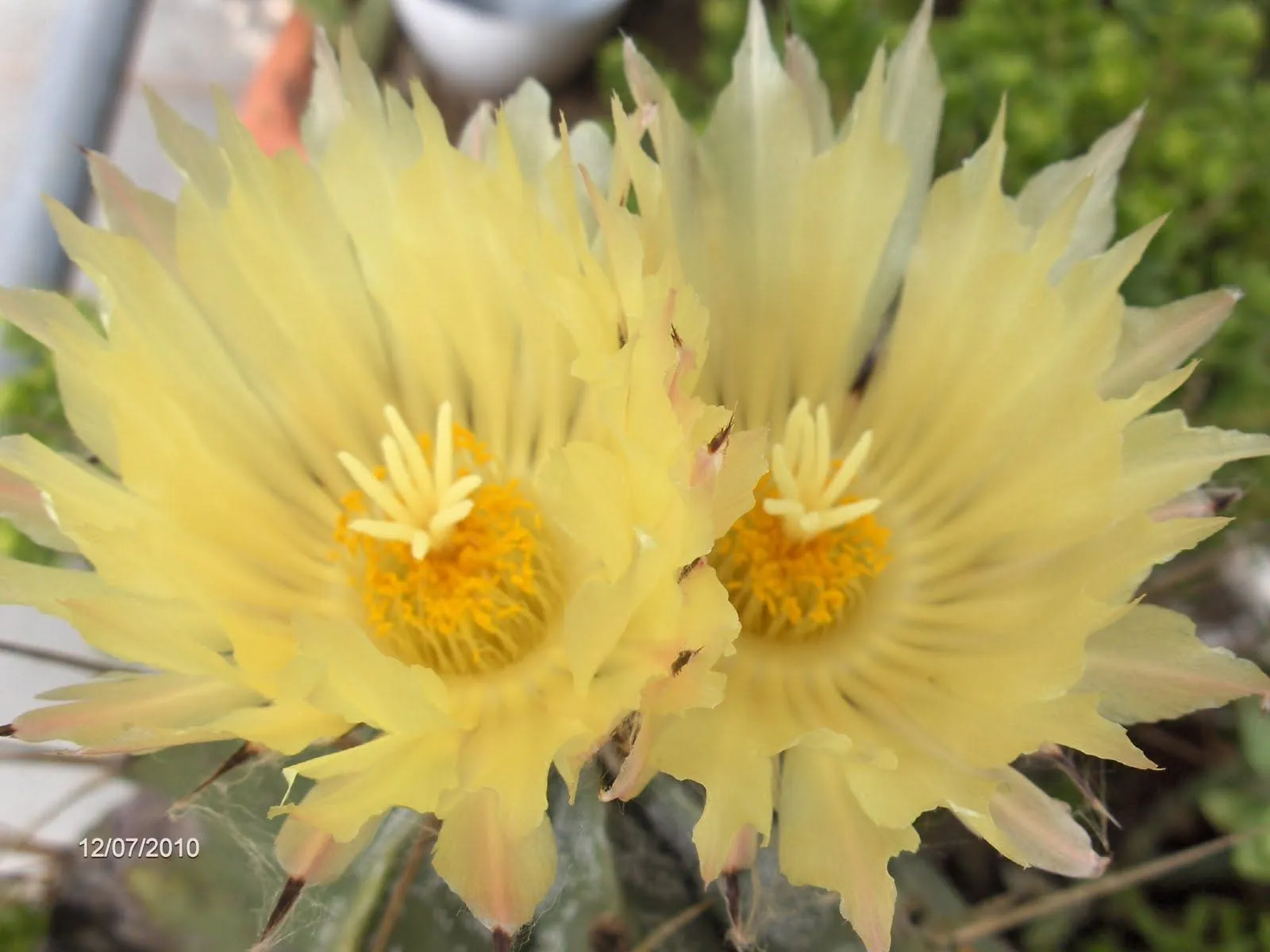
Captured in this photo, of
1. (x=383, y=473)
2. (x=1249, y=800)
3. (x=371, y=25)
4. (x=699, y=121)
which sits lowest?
(x=1249, y=800)

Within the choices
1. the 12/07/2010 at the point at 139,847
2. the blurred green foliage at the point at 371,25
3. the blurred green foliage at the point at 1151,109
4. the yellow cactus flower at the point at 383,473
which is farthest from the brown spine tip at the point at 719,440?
the blurred green foliage at the point at 371,25

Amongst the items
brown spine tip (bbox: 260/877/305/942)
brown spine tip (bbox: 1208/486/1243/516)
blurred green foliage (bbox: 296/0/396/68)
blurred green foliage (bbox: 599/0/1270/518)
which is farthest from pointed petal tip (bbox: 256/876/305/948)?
blurred green foliage (bbox: 296/0/396/68)

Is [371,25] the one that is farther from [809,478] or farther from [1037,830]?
[1037,830]

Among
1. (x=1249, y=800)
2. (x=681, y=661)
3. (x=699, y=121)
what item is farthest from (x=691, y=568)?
(x=699, y=121)

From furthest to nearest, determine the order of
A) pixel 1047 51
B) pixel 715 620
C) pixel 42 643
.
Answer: pixel 1047 51 < pixel 42 643 < pixel 715 620

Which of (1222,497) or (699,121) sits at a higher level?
(699,121)

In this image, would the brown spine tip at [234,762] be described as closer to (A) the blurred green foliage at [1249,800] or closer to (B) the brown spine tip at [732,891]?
(B) the brown spine tip at [732,891]

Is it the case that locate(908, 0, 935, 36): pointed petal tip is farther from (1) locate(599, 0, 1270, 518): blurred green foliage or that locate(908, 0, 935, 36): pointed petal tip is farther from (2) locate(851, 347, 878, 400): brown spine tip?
(1) locate(599, 0, 1270, 518): blurred green foliage

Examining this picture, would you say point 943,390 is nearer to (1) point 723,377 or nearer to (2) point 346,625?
(1) point 723,377

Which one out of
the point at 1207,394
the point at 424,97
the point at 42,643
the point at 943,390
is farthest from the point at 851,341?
the point at 42,643
